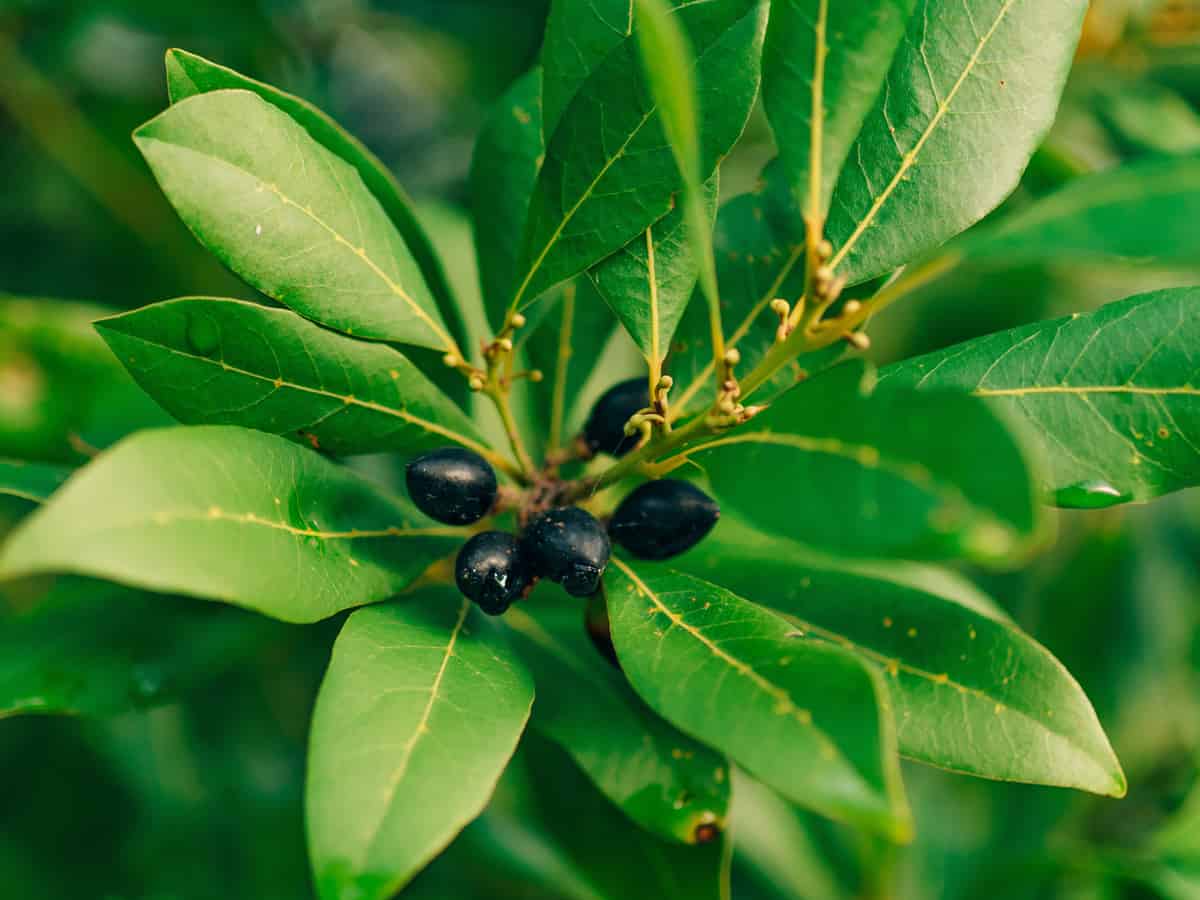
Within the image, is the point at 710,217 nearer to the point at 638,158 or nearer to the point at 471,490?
the point at 638,158

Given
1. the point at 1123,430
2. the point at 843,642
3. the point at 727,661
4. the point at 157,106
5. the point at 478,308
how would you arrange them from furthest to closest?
the point at 157,106
the point at 478,308
the point at 843,642
the point at 1123,430
the point at 727,661

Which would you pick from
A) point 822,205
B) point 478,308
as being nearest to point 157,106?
point 478,308

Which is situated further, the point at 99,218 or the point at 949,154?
the point at 99,218

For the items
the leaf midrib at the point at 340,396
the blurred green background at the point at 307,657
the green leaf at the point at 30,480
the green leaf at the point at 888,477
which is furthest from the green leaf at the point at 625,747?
the blurred green background at the point at 307,657

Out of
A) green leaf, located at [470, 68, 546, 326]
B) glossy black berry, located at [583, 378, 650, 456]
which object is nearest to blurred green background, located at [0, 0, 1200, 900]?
green leaf, located at [470, 68, 546, 326]

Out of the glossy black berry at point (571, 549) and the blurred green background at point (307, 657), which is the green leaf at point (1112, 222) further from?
the blurred green background at point (307, 657)

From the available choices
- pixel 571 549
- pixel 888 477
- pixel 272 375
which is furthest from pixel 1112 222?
pixel 272 375
